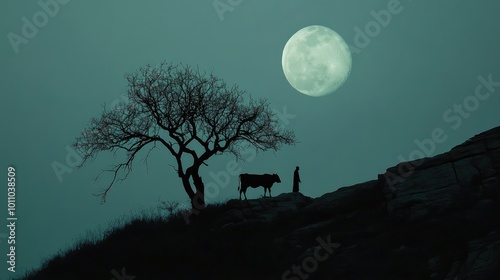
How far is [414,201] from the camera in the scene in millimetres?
26312

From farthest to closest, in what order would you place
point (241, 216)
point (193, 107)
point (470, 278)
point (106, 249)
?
point (193, 107) → point (241, 216) → point (106, 249) → point (470, 278)

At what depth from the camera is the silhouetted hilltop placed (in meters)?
21.4

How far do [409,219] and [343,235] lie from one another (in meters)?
3.39

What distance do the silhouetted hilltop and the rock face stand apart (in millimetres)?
57

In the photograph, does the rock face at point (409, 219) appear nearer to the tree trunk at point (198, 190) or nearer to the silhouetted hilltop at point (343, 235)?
the silhouetted hilltop at point (343, 235)

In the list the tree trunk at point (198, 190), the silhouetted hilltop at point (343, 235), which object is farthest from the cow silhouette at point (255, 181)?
the silhouetted hilltop at point (343, 235)

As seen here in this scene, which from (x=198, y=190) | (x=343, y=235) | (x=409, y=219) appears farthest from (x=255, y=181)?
(x=409, y=219)

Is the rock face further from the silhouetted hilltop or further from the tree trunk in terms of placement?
the tree trunk

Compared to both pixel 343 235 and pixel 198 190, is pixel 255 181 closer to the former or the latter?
pixel 198 190

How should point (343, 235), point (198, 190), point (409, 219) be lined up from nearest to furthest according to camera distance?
point (409, 219), point (343, 235), point (198, 190)

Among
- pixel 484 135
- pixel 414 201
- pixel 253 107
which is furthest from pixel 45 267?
pixel 484 135

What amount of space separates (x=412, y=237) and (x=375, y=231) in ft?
8.13

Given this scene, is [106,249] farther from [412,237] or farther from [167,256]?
[412,237]

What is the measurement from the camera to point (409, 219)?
25.2m
